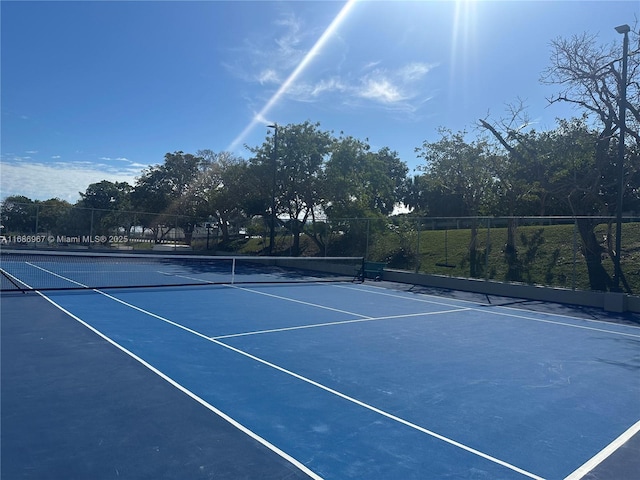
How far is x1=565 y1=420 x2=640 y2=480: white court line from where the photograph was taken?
4.52 m

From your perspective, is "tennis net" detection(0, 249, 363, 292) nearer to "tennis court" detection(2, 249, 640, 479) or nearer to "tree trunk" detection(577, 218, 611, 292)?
"tennis court" detection(2, 249, 640, 479)

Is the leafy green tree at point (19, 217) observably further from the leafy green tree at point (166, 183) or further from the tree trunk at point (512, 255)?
the tree trunk at point (512, 255)

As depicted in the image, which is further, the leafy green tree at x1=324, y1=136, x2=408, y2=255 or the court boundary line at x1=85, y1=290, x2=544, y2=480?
the leafy green tree at x1=324, y1=136, x2=408, y2=255

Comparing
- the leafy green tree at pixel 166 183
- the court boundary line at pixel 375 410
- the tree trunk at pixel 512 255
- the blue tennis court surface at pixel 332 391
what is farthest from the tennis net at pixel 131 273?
the leafy green tree at pixel 166 183

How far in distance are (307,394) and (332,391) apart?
375 mm

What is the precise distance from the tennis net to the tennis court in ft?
12.5

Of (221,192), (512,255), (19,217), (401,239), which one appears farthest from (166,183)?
(512,255)

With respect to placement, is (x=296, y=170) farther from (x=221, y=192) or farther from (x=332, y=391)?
(x=332, y=391)

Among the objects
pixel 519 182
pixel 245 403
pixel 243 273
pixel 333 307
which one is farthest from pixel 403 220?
pixel 245 403

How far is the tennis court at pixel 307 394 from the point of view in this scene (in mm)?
4574

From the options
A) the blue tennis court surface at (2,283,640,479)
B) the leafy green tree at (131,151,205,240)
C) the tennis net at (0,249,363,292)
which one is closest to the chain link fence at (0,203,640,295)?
the tennis net at (0,249,363,292)

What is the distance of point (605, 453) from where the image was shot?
500 centimetres

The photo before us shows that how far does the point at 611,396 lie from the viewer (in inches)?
272

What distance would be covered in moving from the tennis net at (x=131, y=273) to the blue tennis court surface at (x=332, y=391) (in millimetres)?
4228
